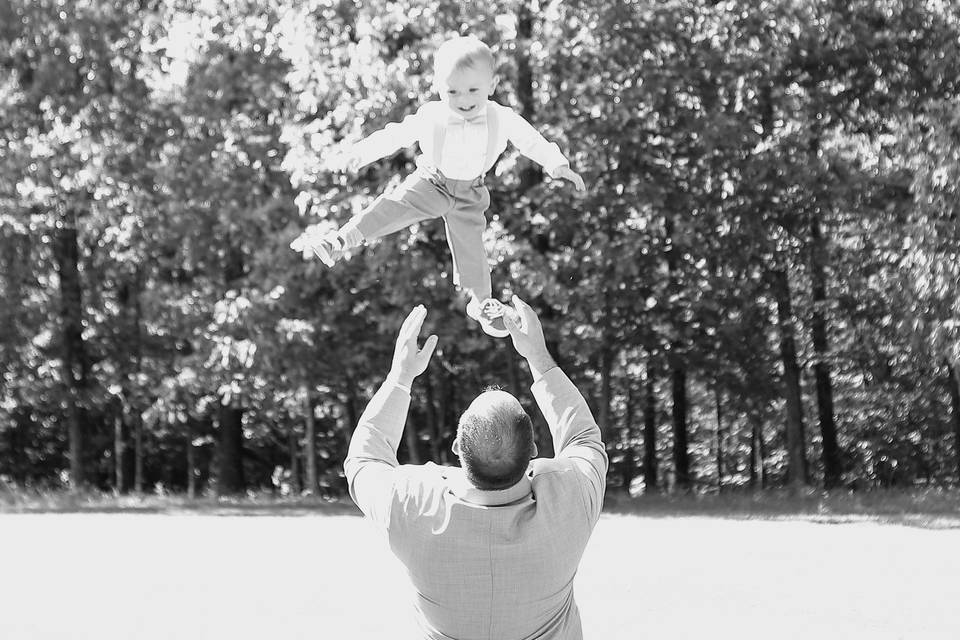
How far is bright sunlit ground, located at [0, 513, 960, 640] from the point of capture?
762 cm

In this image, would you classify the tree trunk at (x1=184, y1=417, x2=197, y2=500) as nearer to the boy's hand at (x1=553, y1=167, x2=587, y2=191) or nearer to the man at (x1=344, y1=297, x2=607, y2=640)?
the boy's hand at (x1=553, y1=167, x2=587, y2=191)

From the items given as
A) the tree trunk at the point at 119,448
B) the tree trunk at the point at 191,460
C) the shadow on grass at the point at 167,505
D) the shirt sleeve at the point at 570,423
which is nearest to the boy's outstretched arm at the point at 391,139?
the shirt sleeve at the point at 570,423

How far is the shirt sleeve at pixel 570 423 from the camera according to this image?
131 inches

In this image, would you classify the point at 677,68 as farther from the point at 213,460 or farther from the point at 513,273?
the point at 213,460

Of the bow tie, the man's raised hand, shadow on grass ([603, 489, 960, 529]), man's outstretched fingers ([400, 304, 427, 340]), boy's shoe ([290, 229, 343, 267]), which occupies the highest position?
the bow tie

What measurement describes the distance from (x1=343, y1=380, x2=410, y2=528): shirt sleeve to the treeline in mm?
10500

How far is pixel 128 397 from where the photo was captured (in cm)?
2302

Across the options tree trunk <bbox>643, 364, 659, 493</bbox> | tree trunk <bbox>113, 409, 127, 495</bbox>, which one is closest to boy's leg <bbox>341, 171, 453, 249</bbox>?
tree trunk <bbox>643, 364, 659, 493</bbox>

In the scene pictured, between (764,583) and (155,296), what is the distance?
13.9 meters

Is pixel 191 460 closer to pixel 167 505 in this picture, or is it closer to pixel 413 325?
pixel 167 505

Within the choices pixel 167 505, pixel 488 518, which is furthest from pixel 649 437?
pixel 488 518

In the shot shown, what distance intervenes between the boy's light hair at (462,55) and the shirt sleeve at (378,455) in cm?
116

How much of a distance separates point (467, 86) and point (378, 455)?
1.37 meters

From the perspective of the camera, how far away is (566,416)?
137 inches
